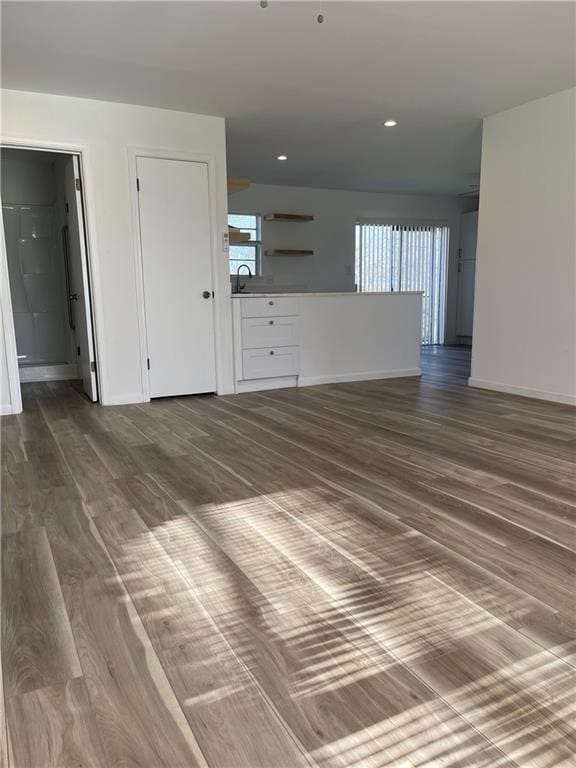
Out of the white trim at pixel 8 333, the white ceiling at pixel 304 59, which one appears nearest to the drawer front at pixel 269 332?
the white ceiling at pixel 304 59

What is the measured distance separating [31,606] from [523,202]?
4648mm

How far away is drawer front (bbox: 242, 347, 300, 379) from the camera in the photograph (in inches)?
194

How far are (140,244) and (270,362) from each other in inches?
62.9

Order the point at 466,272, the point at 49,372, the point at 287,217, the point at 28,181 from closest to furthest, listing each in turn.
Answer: the point at 28,181, the point at 49,372, the point at 287,217, the point at 466,272

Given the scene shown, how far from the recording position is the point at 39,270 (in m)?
6.14

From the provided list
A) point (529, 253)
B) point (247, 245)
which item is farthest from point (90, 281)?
point (529, 253)

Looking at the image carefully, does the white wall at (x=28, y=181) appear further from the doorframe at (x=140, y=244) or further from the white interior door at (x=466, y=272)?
the white interior door at (x=466, y=272)

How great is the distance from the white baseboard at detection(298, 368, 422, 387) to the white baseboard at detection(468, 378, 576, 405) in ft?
2.52

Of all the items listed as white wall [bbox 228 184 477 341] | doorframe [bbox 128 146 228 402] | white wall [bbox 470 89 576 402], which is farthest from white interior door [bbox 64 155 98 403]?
white wall [bbox 470 89 576 402]

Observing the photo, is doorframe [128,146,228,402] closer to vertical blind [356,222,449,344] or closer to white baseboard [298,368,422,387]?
white baseboard [298,368,422,387]

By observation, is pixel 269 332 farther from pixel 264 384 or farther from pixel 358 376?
pixel 358 376

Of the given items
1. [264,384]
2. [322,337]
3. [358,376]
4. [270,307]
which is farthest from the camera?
[358,376]

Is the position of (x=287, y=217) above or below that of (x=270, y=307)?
above

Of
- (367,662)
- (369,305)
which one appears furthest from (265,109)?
(367,662)
